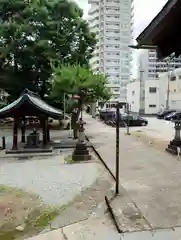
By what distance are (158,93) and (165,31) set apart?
2142 inches

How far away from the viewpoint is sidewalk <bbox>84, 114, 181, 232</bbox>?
6.57 metres

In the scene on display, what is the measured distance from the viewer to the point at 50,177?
11.5m

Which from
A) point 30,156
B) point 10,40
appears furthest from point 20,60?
point 30,156

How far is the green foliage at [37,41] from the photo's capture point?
28297mm

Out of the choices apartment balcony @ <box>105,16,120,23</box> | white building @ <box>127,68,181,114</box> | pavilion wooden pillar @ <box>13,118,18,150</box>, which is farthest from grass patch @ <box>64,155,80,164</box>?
apartment balcony @ <box>105,16,120,23</box>

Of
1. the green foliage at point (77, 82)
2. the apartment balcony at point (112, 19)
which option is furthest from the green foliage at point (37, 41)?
the apartment balcony at point (112, 19)

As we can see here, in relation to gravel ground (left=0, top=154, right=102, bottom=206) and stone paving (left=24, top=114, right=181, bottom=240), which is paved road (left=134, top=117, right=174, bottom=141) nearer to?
gravel ground (left=0, top=154, right=102, bottom=206)

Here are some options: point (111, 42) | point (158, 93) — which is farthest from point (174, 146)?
point (111, 42)

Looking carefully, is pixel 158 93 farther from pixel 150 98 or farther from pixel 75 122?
pixel 75 122

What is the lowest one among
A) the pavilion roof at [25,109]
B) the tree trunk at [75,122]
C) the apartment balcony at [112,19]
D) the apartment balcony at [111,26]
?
the tree trunk at [75,122]

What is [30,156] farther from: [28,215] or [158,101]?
[158,101]

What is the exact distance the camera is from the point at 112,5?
92.4m

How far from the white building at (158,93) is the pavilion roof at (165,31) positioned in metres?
46.9

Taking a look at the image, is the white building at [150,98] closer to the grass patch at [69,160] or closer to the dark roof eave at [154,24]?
the grass patch at [69,160]
